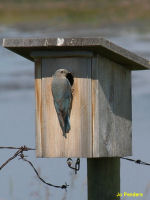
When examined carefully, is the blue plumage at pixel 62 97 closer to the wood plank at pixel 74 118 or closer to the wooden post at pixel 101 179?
the wood plank at pixel 74 118

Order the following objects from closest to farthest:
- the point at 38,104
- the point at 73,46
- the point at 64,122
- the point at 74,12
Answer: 1. the point at 73,46
2. the point at 64,122
3. the point at 38,104
4. the point at 74,12

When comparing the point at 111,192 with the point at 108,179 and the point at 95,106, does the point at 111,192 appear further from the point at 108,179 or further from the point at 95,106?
the point at 95,106

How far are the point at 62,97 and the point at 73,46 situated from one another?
330 mm

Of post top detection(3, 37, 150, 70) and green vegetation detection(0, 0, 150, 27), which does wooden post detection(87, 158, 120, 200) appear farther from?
green vegetation detection(0, 0, 150, 27)

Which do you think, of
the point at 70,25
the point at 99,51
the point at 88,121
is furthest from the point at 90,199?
the point at 70,25

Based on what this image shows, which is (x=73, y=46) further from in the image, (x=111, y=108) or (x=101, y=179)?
(x=101, y=179)

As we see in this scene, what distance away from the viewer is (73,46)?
18.8 feet

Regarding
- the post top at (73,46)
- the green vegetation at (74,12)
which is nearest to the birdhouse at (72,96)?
the post top at (73,46)

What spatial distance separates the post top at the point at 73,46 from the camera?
5660 millimetres

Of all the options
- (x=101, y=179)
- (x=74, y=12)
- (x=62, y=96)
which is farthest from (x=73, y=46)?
(x=74, y=12)

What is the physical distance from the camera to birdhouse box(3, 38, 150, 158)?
5.81m

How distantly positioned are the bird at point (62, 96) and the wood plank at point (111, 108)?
161 mm

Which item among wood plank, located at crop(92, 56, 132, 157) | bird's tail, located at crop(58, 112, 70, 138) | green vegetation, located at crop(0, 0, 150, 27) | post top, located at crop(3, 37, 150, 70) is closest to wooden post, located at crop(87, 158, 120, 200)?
wood plank, located at crop(92, 56, 132, 157)

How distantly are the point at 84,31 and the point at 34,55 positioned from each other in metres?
22.9
